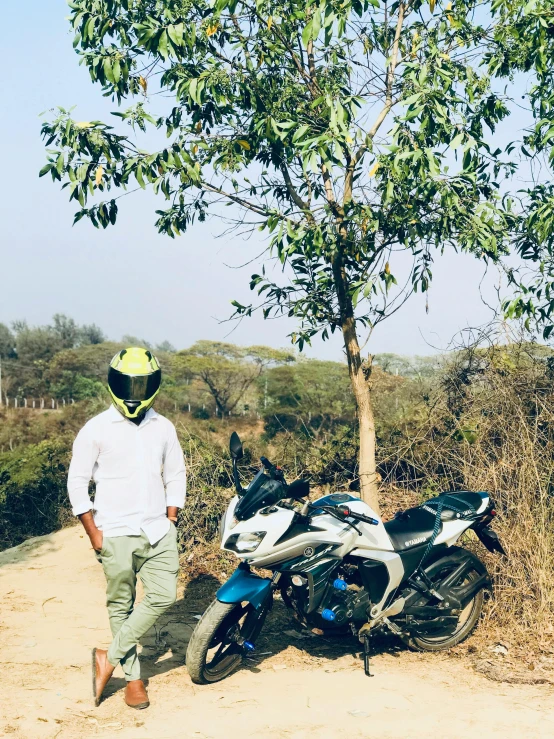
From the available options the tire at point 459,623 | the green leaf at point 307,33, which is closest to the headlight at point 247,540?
the tire at point 459,623

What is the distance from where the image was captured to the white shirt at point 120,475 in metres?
4.40

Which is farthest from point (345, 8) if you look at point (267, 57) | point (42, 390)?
point (42, 390)

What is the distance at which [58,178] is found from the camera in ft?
19.9

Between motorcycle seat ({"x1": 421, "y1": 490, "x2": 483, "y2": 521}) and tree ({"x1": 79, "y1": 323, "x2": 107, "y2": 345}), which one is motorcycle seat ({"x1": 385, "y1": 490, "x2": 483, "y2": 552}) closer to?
motorcycle seat ({"x1": 421, "y1": 490, "x2": 483, "y2": 521})

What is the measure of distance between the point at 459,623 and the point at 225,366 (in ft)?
67.2

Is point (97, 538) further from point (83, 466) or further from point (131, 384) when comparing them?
point (131, 384)

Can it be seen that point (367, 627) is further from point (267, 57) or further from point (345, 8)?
point (267, 57)

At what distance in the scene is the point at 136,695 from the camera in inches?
171

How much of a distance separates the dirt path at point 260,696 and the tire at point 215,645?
0.08 meters

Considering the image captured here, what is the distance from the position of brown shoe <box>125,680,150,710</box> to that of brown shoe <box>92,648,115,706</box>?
0.13m

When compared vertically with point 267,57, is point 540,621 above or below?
below

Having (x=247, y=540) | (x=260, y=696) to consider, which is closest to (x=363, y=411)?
(x=247, y=540)

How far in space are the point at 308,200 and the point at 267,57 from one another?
4.21 ft

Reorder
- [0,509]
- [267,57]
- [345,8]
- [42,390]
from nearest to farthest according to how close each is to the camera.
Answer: [345,8], [267,57], [0,509], [42,390]
